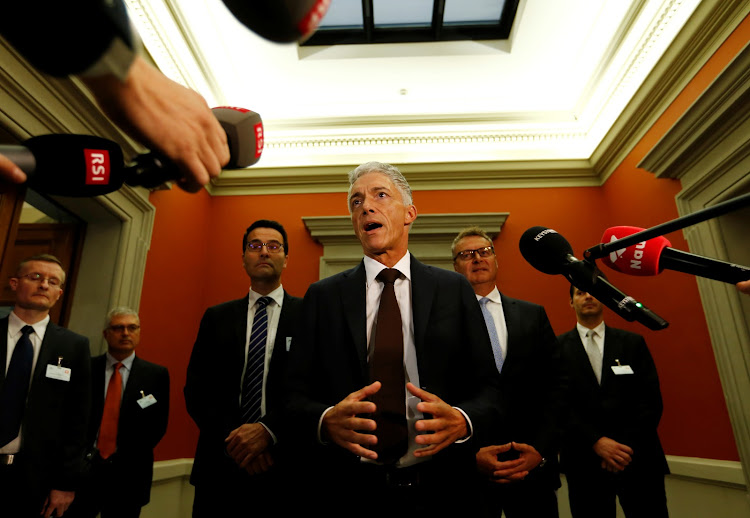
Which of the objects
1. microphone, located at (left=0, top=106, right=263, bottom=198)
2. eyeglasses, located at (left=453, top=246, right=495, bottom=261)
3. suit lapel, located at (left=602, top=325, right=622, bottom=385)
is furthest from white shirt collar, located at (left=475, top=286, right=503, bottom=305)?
microphone, located at (left=0, top=106, right=263, bottom=198)

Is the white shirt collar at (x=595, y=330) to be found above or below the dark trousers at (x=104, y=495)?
above

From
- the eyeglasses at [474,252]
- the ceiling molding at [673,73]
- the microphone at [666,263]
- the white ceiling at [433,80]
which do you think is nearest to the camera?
the microphone at [666,263]

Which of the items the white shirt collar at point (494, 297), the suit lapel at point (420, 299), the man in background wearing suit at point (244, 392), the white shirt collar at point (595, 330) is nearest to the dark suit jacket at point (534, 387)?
the white shirt collar at point (494, 297)

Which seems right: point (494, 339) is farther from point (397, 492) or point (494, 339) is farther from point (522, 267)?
point (522, 267)

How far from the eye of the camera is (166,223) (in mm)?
4340

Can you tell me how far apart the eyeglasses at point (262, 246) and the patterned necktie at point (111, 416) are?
123cm

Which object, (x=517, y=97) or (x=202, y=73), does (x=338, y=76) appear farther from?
(x=517, y=97)

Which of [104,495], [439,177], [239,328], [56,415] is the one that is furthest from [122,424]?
[439,177]

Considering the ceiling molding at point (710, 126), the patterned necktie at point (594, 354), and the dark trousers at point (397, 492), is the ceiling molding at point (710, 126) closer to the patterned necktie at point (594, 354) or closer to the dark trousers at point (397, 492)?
the patterned necktie at point (594, 354)

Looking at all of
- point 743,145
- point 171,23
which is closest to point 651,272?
point 743,145

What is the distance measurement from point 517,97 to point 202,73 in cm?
308

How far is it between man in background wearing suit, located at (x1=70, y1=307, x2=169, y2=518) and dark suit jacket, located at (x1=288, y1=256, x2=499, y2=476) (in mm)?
1958

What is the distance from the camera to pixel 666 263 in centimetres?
121

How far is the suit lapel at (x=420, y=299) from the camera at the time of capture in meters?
1.40
